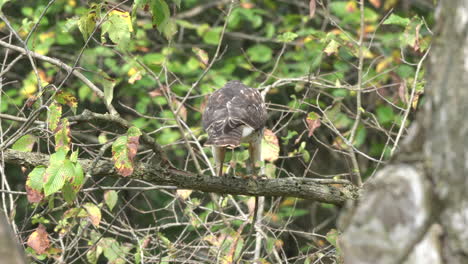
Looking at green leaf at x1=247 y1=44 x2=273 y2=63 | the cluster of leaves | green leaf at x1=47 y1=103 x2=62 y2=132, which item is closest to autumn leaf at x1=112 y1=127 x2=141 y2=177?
the cluster of leaves

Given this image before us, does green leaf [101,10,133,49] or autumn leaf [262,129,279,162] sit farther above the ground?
green leaf [101,10,133,49]

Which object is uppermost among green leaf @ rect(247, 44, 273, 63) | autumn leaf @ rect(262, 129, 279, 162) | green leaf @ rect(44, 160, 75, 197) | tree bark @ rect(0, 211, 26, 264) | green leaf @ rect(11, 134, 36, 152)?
tree bark @ rect(0, 211, 26, 264)

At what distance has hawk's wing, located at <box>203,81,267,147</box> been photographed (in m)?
5.02

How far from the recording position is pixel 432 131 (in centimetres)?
212

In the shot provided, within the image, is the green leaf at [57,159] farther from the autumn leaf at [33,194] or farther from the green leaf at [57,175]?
the autumn leaf at [33,194]

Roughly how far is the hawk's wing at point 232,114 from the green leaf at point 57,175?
62.0 inches

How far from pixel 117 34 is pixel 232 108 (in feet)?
5.36

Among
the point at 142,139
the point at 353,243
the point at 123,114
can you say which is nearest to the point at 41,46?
the point at 123,114

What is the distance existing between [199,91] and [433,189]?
7.20 metres

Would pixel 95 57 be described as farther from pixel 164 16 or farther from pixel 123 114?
pixel 164 16

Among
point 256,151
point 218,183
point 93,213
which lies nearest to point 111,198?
point 93,213

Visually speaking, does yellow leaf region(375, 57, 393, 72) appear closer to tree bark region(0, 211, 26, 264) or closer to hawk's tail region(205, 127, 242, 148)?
hawk's tail region(205, 127, 242, 148)

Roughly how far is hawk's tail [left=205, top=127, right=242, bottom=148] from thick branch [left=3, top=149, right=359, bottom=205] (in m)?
0.42

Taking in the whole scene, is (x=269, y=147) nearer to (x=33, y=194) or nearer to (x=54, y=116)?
(x=54, y=116)
